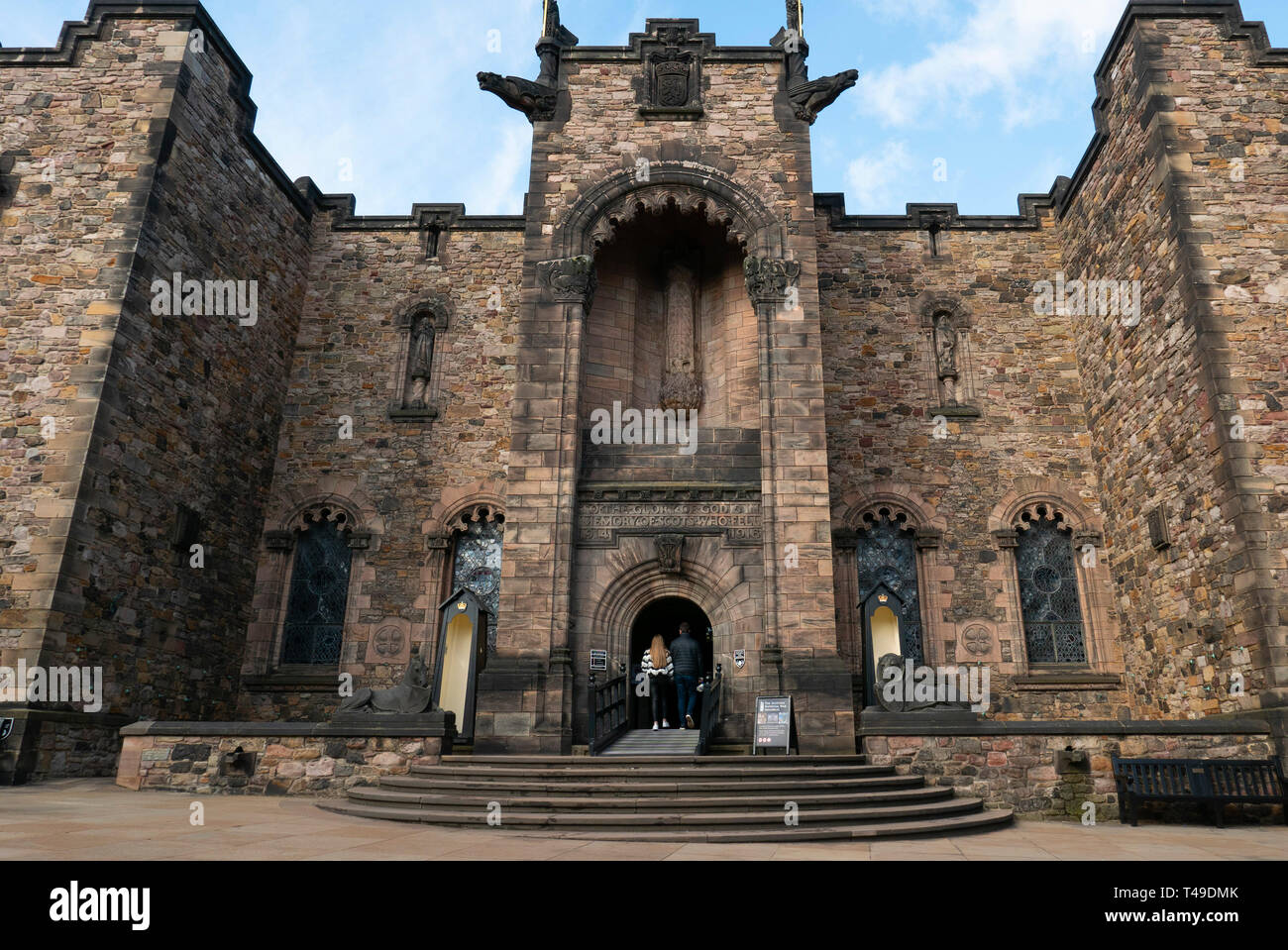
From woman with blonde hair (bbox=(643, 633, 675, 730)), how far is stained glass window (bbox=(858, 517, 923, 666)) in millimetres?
4383

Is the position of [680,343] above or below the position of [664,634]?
above

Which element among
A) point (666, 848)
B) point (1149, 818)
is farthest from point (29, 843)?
point (1149, 818)

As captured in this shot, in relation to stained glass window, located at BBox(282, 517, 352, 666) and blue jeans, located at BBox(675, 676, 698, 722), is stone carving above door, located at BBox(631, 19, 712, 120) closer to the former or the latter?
blue jeans, located at BBox(675, 676, 698, 722)

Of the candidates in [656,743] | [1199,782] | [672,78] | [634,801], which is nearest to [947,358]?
[672,78]

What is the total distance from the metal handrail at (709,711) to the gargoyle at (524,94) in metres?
10.1

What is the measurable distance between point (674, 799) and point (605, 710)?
10.4ft

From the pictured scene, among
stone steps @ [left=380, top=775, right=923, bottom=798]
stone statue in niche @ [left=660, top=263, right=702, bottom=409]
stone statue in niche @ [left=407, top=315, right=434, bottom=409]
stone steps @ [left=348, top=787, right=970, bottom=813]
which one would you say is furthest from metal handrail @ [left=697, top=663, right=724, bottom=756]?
stone statue in niche @ [left=407, top=315, right=434, bottom=409]

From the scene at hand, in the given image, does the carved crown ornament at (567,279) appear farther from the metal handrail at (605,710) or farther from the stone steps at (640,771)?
the stone steps at (640,771)

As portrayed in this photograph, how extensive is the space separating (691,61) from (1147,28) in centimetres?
740

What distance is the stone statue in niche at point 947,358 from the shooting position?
642 inches

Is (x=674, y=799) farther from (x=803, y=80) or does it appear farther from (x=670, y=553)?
(x=803, y=80)

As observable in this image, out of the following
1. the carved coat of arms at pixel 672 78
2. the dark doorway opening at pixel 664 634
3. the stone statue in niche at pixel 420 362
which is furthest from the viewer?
the stone statue in niche at pixel 420 362

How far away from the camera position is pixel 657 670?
12406 mm

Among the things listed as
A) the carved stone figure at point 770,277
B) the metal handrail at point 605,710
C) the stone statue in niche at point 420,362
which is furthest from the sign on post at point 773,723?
the stone statue in niche at point 420,362
